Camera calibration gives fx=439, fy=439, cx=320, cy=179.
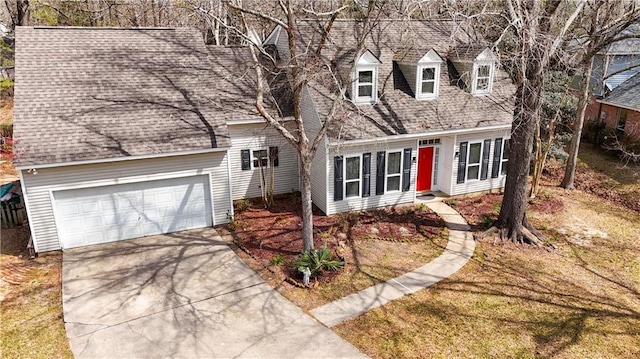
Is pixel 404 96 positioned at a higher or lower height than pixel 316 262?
higher

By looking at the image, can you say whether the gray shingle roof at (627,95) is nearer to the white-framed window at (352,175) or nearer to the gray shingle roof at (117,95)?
the white-framed window at (352,175)

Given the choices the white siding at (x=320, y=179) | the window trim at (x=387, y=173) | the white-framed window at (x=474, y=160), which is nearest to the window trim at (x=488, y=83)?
the white-framed window at (x=474, y=160)

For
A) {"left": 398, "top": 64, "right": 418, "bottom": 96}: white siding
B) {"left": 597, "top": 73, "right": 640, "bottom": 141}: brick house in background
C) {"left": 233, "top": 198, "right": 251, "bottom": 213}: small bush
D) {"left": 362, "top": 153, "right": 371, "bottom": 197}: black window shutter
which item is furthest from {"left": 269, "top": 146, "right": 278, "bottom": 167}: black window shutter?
{"left": 597, "top": 73, "right": 640, "bottom": 141}: brick house in background

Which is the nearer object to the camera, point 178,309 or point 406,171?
point 178,309

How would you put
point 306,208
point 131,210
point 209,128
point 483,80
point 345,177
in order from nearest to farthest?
point 306,208 < point 131,210 < point 209,128 < point 345,177 < point 483,80

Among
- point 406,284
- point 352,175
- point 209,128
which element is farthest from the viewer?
point 352,175

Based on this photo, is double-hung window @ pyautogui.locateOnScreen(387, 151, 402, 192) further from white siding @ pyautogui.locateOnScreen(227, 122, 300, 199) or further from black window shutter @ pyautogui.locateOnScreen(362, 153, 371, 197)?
white siding @ pyautogui.locateOnScreen(227, 122, 300, 199)

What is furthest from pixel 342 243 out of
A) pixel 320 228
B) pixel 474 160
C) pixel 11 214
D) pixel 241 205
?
pixel 11 214

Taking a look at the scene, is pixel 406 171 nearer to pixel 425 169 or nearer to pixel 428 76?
pixel 425 169
